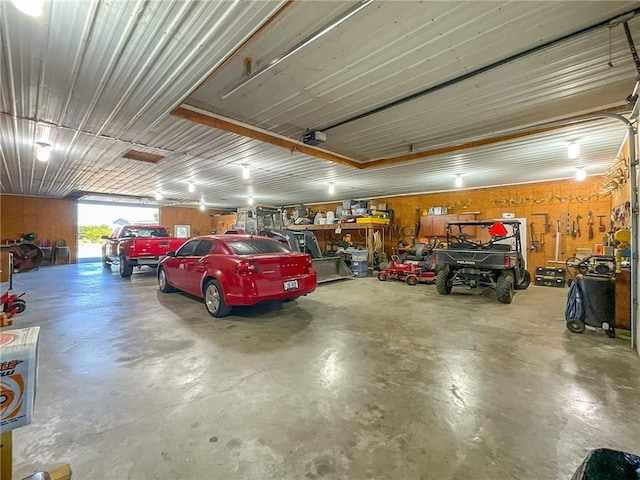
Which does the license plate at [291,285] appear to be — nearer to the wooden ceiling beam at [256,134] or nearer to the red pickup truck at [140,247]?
the wooden ceiling beam at [256,134]

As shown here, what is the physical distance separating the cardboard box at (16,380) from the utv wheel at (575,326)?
18.3 ft

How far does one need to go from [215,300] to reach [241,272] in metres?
0.89

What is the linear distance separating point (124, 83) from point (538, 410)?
5167 mm

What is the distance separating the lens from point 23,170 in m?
7.64

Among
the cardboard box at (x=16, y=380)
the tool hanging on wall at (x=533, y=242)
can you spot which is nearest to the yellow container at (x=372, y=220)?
the tool hanging on wall at (x=533, y=242)

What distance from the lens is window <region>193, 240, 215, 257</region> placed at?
203 inches

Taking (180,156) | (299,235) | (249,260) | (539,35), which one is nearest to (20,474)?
(249,260)

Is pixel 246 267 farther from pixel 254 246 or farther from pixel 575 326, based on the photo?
pixel 575 326

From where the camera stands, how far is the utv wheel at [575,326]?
399cm

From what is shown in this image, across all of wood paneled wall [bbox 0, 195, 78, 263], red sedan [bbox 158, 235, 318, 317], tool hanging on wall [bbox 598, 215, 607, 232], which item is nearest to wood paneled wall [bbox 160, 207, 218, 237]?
wood paneled wall [bbox 0, 195, 78, 263]

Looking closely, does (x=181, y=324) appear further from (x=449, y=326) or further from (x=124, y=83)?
(x=449, y=326)

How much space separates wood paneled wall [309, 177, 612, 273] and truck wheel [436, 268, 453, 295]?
3929 millimetres

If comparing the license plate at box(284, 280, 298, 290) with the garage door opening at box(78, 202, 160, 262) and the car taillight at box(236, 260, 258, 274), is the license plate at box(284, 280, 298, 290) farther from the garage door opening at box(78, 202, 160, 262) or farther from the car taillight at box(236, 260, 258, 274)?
the garage door opening at box(78, 202, 160, 262)

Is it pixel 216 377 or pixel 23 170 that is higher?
pixel 23 170
